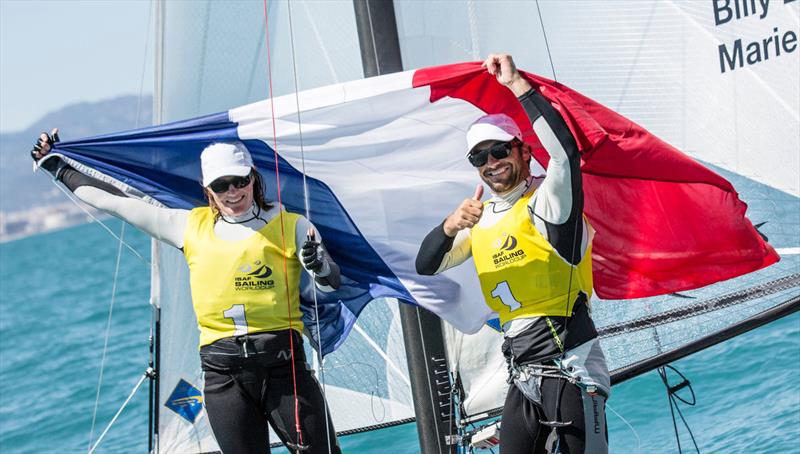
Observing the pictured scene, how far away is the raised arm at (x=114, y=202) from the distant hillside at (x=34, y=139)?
247ft

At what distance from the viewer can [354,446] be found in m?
6.71

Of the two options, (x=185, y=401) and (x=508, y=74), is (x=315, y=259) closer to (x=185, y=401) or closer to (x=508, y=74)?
(x=508, y=74)

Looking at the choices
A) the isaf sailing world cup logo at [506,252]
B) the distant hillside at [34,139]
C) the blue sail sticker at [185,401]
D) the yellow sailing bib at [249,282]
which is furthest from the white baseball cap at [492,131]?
the distant hillside at [34,139]

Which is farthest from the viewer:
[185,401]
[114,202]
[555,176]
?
[185,401]

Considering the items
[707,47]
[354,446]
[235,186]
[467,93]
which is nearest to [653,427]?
[354,446]

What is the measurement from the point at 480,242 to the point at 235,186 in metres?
0.74

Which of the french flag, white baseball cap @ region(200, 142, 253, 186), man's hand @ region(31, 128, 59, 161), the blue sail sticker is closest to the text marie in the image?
the french flag

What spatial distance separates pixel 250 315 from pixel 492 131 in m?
0.89

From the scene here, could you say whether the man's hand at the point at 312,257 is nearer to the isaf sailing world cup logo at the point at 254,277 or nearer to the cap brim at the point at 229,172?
the isaf sailing world cup logo at the point at 254,277

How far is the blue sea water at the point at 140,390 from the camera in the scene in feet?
18.7

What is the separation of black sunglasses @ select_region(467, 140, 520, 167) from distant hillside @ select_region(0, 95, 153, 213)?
250 feet

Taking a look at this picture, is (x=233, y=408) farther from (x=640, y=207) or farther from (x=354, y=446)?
(x=354, y=446)

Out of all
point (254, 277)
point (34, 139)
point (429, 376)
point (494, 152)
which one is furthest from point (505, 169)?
point (34, 139)

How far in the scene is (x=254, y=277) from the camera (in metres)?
3.41
